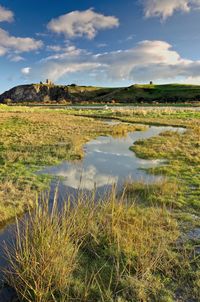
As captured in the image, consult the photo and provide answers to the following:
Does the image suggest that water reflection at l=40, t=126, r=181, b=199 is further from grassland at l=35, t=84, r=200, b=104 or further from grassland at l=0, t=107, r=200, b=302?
grassland at l=35, t=84, r=200, b=104

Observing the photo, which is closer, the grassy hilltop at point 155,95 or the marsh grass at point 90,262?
the marsh grass at point 90,262

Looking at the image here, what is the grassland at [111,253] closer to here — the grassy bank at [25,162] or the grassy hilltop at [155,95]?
the grassy bank at [25,162]

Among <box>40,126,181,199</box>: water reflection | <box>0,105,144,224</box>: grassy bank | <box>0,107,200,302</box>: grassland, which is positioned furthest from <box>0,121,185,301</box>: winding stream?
<box>0,107,200,302</box>: grassland

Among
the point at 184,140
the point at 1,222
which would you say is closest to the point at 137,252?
the point at 1,222

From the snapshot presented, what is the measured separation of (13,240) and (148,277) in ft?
13.4

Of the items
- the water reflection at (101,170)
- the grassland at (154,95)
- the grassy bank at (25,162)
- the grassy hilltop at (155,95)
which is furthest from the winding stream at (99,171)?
the grassy hilltop at (155,95)

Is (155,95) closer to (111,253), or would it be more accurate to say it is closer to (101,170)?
(101,170)

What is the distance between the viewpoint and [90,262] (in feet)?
26.4

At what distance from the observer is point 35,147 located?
998 inches

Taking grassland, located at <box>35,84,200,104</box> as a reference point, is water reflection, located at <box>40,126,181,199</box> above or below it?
below

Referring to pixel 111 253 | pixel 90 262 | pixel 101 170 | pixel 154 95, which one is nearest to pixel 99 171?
pixel 101 170

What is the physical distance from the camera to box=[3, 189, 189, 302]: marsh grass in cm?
672

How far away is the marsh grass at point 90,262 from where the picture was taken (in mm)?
6719

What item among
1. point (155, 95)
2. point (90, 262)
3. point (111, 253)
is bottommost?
point (90, 262)
